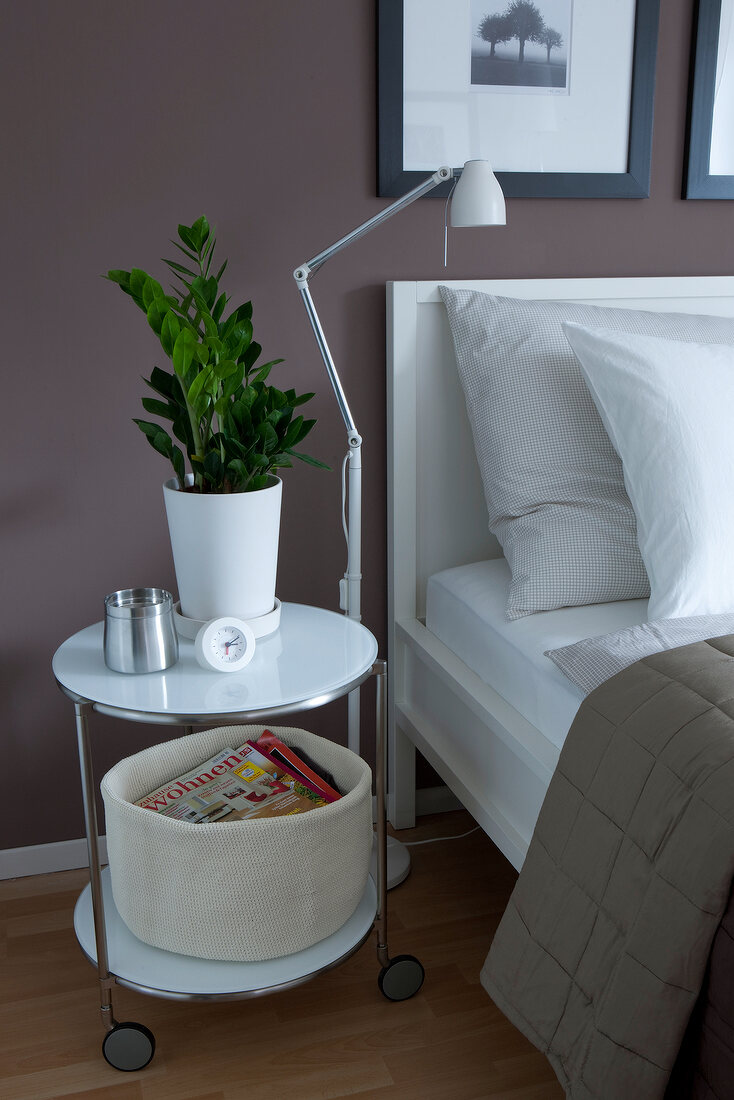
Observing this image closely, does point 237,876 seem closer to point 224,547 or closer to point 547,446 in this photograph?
point 224,547

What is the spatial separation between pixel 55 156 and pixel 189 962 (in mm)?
1289

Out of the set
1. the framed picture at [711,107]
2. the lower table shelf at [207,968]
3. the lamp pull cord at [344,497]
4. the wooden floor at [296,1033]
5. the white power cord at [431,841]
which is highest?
the framed picture at [711,107]

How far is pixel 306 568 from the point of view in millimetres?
1916

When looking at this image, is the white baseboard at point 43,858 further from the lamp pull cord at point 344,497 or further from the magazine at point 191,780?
the lamp pull cord at point 344,497

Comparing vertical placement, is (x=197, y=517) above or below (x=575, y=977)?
above

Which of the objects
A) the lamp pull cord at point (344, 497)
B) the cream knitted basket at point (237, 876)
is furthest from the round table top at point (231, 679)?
the lamp pull cord at point (344, 497)

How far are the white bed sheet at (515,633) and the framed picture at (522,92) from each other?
73cm

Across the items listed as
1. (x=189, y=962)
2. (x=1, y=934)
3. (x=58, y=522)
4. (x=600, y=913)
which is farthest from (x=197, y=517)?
→ (x=1, y=934)

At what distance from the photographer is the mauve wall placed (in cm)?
163

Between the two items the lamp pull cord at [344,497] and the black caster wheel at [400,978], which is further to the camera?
the lamp pull cord at [344,497]

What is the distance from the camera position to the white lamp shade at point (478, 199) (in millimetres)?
1484

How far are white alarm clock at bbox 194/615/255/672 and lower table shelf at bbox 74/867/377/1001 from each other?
0.42 meters

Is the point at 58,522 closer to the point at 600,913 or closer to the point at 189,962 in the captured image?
the point at 189,962

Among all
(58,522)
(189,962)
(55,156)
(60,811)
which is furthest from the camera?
(60,811)
